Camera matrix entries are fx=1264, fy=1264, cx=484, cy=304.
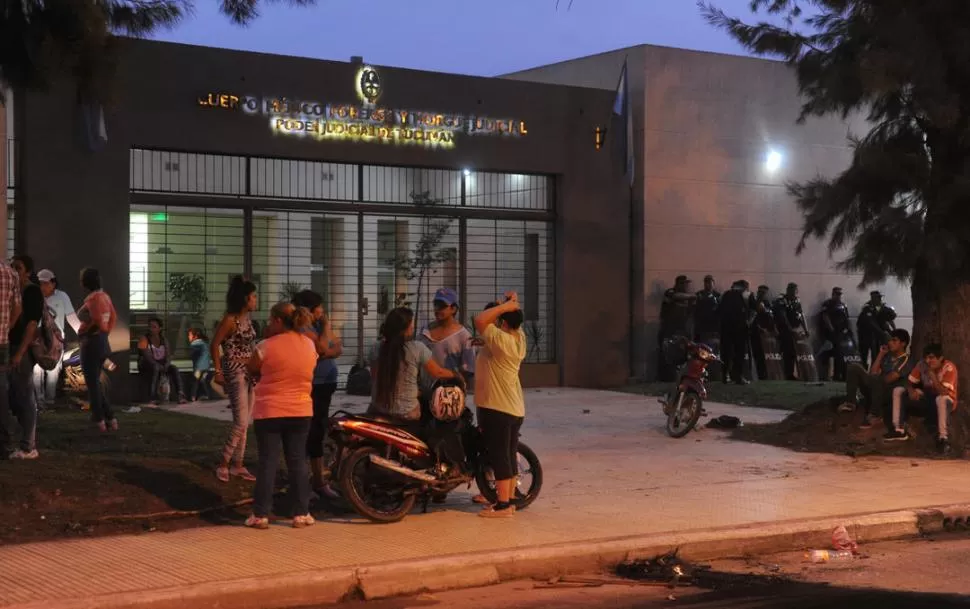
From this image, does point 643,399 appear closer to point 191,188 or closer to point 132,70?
point 191,188

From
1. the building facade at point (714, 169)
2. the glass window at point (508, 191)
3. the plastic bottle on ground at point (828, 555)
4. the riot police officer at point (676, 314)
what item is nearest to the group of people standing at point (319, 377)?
the plastic bottle on ground at point (828, 555)

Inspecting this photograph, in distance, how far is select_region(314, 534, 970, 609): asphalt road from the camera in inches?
307

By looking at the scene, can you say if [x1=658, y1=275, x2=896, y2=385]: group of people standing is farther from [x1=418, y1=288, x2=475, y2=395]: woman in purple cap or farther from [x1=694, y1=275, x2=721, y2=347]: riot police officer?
[x1=418, y1=288, x2=475, y2=395]: woman in purple cap

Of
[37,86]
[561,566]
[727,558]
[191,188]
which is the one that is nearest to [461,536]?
[561,566]

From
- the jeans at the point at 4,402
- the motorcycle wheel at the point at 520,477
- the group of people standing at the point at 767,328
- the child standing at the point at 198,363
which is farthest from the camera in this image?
the group of people standing at the point at 767,328

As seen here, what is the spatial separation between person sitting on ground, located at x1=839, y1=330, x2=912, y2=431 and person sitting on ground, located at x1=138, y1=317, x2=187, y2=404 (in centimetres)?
957

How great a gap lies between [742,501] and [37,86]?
6896 millimetres

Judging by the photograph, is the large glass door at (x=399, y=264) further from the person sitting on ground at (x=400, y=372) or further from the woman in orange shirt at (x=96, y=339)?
the person sitting on ground at (x=400, y=372)

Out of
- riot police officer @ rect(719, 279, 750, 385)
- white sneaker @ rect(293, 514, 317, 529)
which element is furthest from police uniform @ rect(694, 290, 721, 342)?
white sneaker @ rect(293, 514, 317, 529)

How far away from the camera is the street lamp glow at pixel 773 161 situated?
2517 centimetres

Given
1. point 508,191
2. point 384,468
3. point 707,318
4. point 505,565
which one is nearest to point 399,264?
point 508,191

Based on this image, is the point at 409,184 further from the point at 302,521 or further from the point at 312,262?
the point at 302,521

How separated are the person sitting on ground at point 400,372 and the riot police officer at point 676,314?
13388 millimetres

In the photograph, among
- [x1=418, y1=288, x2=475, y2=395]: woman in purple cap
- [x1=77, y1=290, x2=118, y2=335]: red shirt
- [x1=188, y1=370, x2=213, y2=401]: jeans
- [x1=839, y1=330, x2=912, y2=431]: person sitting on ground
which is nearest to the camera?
[x1=418, y1=288, x2=475, y2=395]: woman in purple cap
